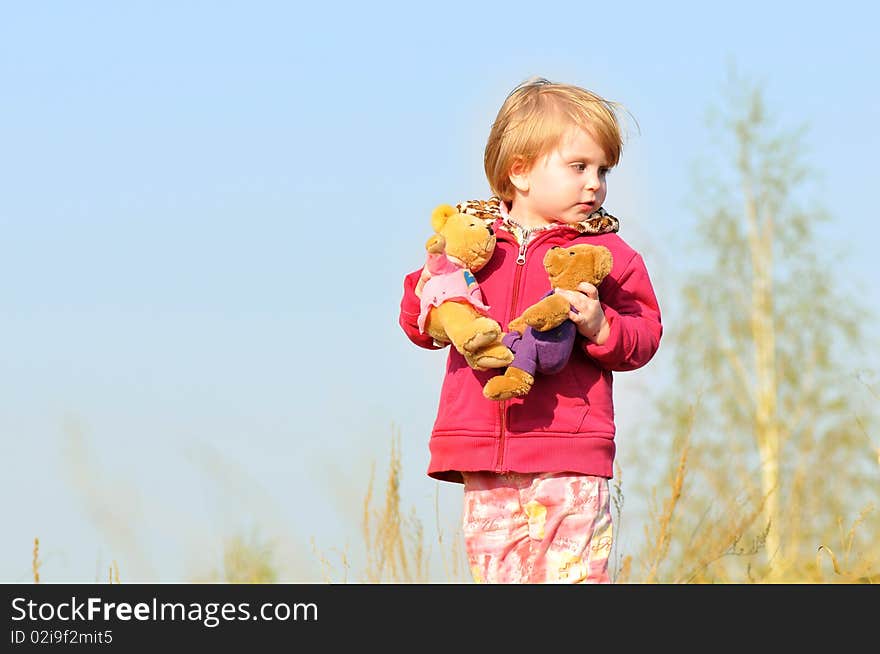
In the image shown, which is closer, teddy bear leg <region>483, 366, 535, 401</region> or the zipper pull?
teddy bear leg <region>483, 366, 535, 401</region>

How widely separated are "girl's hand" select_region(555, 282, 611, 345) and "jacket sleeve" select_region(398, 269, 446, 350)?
432mm

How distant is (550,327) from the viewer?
325 centimetres

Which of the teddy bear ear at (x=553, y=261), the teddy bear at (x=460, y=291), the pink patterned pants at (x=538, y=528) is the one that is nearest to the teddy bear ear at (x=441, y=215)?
the teddy bear at (x=460, y=291)

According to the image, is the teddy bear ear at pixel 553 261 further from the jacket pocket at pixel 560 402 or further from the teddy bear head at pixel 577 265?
the jacket pocket at pixel 560 402

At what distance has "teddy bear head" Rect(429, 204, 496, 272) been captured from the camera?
3.44 m

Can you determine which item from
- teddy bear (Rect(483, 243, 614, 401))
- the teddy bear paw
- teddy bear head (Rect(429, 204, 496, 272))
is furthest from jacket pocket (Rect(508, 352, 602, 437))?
teddy bear head (Rect(429, 204, 496, 272))

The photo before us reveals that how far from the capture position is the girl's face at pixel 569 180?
3.47 metres

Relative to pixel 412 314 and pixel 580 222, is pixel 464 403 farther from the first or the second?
pixel 580 222

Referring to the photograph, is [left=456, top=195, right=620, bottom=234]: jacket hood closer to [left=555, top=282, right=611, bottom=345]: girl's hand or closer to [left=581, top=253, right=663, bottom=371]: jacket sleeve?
[left=581, top=253, right=663, bottom=371]: jacket sleeve

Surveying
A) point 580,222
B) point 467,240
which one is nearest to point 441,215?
point 467,240

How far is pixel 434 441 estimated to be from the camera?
3.55 meters

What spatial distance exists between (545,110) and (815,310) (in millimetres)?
9927
